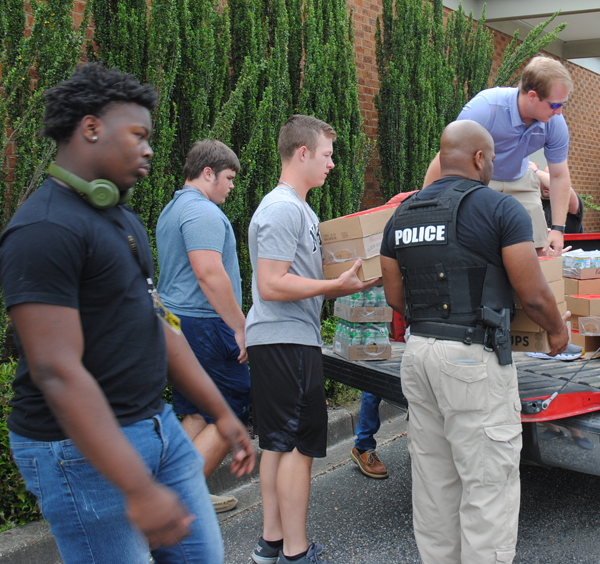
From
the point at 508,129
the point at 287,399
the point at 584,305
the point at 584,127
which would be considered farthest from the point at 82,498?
the point at 584,127

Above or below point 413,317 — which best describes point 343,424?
below

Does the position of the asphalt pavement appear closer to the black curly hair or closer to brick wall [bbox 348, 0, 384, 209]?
the black curly hair

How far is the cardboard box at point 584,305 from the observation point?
3.74 metres

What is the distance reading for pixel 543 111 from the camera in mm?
3854

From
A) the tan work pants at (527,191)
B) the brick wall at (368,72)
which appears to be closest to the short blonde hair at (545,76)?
the tan work pants at (527,191)

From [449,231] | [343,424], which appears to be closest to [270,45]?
[343,424]

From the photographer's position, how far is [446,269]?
8.19 ft

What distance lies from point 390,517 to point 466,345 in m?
1.62

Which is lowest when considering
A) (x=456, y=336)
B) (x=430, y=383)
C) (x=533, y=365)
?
(x=533, y=365)

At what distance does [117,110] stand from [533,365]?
2.97 m

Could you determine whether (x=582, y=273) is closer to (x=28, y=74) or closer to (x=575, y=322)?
(x=575, y=322)

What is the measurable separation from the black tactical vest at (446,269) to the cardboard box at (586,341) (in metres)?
1.52

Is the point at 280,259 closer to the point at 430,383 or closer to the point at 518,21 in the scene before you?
the point at 430,383

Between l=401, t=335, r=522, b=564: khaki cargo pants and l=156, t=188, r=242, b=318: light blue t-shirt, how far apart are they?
134 centimetres
